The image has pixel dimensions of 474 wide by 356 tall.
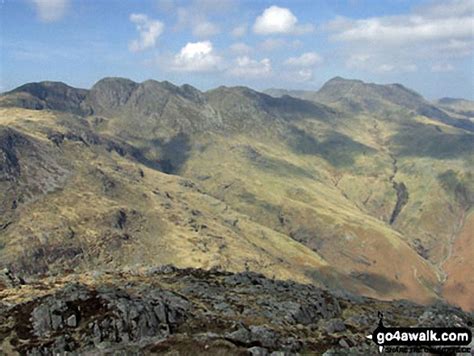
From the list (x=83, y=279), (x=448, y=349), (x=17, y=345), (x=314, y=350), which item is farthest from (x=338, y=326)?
(x=83, y=279)

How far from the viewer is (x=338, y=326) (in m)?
76.2

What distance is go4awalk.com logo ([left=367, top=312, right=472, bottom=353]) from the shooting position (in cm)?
5656

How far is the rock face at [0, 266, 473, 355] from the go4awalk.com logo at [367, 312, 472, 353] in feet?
8.04

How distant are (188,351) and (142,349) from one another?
17.2 ft

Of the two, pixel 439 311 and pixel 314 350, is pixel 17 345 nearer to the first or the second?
pixel 314 350

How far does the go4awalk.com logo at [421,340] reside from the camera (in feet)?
186

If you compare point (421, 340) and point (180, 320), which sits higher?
point (421, 340)

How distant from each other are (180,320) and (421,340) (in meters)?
32.8

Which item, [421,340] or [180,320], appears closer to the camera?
[421,340]

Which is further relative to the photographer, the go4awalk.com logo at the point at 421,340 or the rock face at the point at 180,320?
the rock face at the point at 180,320

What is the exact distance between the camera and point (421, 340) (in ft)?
187

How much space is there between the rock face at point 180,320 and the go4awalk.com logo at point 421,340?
2.45 m

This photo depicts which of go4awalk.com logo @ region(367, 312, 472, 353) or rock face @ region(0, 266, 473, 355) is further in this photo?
rock face @ region(0, 266, 473, 355)

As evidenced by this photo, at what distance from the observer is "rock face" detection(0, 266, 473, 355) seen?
59.0m
